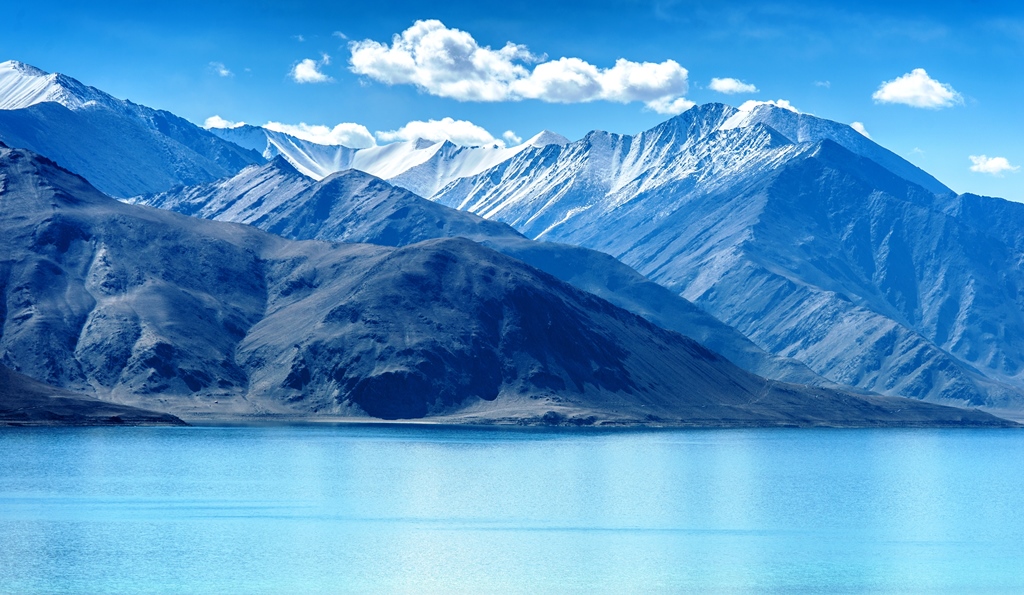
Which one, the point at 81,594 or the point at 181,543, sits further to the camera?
the point at 181,543

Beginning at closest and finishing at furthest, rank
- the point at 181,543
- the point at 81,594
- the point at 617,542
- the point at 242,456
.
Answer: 1. the point at 81,594
2. the point at 181,543
3. the point at 617,542
4. the point at 242,456

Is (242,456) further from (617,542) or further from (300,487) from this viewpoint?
(617,542)

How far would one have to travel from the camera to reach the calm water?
92.7 metres

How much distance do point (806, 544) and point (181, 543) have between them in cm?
4997

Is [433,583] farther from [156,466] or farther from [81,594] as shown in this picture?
[156,466]

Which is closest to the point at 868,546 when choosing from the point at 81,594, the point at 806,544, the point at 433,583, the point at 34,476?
the point at 806,544

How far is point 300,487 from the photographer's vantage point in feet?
486

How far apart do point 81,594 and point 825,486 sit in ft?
348

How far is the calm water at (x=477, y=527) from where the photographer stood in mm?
92688

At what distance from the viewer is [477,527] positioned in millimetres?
117812

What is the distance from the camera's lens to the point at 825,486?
16738cm

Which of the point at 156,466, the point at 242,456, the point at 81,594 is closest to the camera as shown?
the point at 81,594

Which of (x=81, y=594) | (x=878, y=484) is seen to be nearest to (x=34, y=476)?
(x=81, y=594)

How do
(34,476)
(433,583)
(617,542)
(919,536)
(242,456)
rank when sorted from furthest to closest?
A: (242,456) < (34,476) < (919,536) < (617,542) < (433,583)
